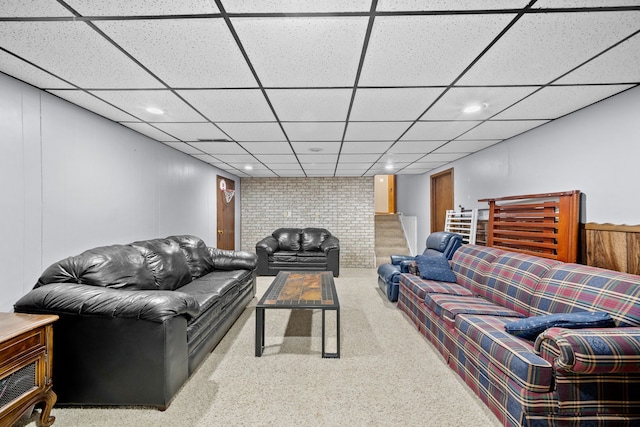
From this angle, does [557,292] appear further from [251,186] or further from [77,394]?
[251,186]

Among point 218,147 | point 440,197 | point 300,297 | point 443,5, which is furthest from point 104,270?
point 440,197

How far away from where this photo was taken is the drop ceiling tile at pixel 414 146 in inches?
156

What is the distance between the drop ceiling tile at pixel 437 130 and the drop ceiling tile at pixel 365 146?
0.38 meters

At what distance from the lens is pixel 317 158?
5.02 meters

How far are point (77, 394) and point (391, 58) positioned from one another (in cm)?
313

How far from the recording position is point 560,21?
4.79ft

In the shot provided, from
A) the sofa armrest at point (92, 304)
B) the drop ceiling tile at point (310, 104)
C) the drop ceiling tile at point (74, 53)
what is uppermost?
the drop ceiling tile at point (74, 53)

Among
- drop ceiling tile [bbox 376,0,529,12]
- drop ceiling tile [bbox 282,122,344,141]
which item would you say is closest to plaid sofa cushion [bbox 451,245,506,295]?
drop ceiling tile [bbox 282,122,344,141]

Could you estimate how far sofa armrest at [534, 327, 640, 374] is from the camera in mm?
1496

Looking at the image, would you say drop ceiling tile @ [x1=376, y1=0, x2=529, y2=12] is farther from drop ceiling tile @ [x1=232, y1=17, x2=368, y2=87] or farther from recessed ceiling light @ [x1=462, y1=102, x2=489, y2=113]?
recessed ceiling light @ [x1=462, y1=102, x2=489, y2=113]

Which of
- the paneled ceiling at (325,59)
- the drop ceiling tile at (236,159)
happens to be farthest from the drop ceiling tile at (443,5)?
the drop ceiling tile at (236,159)

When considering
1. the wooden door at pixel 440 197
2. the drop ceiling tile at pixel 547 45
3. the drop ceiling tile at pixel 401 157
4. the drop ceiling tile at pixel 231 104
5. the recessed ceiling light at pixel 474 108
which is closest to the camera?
the drop ceiling tile at pixel 547 45

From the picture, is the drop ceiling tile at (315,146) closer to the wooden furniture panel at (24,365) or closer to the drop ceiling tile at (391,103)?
the drop ceiling tile at (391,103)

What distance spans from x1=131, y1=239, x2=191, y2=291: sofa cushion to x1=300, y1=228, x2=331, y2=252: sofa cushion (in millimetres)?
3419
